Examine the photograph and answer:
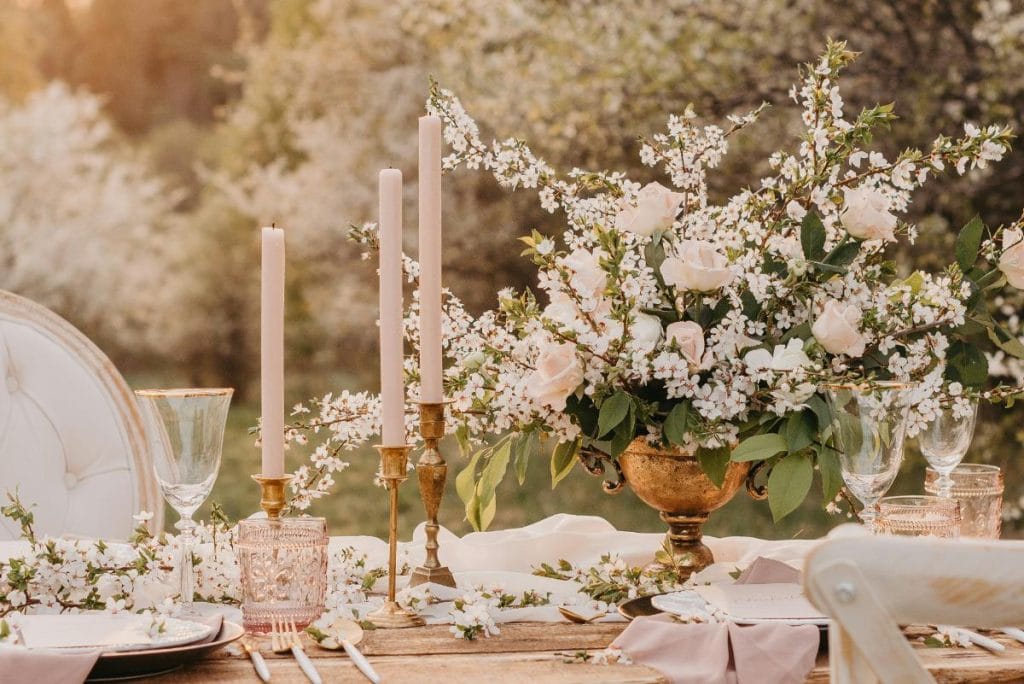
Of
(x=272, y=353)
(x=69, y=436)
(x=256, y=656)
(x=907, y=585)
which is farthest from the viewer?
(x=69, y=436)

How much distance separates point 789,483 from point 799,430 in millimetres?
54

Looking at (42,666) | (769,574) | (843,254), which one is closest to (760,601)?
(769,574)

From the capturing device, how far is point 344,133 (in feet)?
15.4

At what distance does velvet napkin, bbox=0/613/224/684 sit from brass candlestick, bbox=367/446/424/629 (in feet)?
0.95

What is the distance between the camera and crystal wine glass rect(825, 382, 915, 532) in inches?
42.8

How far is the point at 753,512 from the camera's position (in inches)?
179

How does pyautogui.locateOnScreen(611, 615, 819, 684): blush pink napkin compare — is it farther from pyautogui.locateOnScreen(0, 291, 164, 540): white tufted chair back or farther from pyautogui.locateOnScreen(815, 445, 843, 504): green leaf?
pyautogui.locateOnScreen(0, 291, 164, 540): white tufted chair back

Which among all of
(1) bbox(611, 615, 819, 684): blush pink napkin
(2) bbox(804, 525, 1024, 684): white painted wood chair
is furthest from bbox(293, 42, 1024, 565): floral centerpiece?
(2) bbox(804, 525, 1024, 684): white painted wood chair

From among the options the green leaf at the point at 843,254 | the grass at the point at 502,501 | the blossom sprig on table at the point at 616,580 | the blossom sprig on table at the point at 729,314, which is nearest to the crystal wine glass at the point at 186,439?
the blossom sprig on table at the point at 729,314

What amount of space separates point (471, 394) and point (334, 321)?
3.48m

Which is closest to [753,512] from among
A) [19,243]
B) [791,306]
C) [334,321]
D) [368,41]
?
[334,321]

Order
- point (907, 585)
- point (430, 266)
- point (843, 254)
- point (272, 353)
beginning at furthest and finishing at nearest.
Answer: point (843, 254) → point (430, 266) → point (272, 353) → point (907, 585)

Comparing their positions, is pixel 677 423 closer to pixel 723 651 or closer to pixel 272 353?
pixel 723 651

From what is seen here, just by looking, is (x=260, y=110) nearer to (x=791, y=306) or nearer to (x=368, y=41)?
(x=368, y=41)
